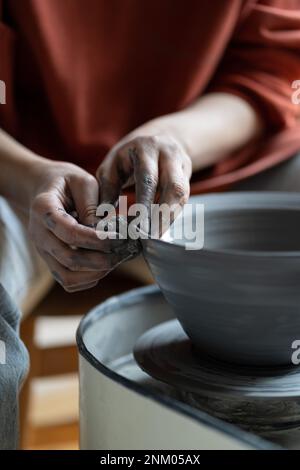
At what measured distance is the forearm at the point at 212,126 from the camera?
111cm

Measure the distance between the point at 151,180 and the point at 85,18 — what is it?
0.42 m

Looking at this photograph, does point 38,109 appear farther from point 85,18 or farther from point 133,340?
point 133,340

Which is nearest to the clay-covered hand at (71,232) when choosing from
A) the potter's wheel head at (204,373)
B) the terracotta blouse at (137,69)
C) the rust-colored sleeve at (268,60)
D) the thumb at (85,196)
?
the thumb at (85,196)

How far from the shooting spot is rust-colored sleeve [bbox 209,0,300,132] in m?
1.22

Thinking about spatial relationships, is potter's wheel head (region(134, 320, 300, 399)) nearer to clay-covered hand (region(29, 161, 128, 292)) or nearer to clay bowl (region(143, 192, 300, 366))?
clay bowl (region(143, 192, 300, 366))

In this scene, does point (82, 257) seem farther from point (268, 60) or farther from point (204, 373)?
point (268, 60)

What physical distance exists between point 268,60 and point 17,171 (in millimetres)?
468

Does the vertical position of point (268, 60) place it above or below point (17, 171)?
above

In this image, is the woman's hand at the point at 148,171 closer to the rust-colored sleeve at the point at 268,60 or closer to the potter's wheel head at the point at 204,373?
the potter's wheel head at the point at 204,373

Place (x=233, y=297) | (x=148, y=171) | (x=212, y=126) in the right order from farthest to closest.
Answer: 1. (x=212, y=126)
2. (x=148, y=171)
3. (x=233, y=297)

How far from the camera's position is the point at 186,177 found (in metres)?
0.92

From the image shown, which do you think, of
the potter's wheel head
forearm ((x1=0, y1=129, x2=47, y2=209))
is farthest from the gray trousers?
the potter's wheel head

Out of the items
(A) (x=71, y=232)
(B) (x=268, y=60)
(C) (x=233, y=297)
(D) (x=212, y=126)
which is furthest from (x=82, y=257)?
(B) (x=268, y=60)

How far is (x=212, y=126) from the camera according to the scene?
3.83 feet
